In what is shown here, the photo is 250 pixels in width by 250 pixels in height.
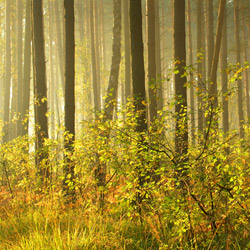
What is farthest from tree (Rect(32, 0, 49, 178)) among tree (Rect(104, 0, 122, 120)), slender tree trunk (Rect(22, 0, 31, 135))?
slender tree trunk (Rect(22, 0, 31, 135))

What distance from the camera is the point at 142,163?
15.3ft

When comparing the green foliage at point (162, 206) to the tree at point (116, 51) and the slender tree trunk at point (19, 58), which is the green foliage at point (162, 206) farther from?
the slender tree trunk at point (19, 58)

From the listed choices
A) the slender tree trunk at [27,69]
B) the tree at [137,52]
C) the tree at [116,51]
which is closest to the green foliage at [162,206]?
the tree at [137,52]

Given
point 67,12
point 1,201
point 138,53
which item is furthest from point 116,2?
point 1,201

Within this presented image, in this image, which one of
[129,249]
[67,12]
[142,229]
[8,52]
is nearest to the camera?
[129,249]

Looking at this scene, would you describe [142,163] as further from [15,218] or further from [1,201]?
[1,201]

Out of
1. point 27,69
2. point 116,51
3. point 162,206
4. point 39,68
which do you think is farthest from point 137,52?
point 27,69

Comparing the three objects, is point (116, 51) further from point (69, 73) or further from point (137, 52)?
point (137, 52)

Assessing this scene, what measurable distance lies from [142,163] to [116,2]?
31.3 feet

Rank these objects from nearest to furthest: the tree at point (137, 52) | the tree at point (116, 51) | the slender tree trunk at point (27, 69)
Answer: the tree at point (137, 52) < the tree at point (116, 51) < the slender tree trunk at point (27, 69)

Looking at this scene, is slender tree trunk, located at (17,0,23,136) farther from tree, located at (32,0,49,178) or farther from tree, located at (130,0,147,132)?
tree, located at (130,0,147,132)

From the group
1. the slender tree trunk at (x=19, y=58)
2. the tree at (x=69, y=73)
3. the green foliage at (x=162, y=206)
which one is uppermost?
the slender tree trunk at (x=19, y=58)

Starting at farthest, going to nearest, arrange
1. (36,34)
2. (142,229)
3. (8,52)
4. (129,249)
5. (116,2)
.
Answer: (8,52) → (116,2) → (36,34) → (142,229) → (129,249)

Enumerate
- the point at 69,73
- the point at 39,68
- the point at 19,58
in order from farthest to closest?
the point at 19,58 < the point at 39,68 < the point at 69,73
